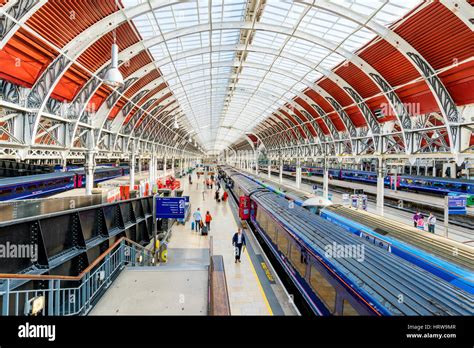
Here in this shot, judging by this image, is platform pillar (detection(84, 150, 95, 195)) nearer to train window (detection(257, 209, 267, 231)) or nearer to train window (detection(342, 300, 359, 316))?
train window (detection(257, 209, 267, 231))

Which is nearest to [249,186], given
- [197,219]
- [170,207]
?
[197,219]

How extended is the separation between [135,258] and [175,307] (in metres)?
4.92

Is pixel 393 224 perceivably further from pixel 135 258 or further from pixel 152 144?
pixel 152 144

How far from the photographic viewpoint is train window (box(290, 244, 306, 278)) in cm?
805

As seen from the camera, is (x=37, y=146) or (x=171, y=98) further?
(x=171, y=98)

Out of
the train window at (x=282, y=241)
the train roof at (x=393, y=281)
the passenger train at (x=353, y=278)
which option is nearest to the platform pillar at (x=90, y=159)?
the train window at (x=282, y=241)

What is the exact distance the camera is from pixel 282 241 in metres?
10.6

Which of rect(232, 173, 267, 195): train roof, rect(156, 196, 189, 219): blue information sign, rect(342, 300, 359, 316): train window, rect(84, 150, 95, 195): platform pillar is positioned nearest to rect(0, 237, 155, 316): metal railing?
rect(156, 196, 189, 219): blue information sign

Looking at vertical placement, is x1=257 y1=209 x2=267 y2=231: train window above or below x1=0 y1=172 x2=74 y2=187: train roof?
below

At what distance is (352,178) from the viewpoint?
125ft

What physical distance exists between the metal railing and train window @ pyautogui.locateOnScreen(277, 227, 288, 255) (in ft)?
18.0
